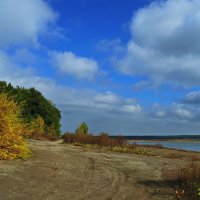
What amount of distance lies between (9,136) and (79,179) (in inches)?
185

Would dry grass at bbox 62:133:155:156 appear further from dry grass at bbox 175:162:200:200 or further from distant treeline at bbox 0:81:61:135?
dry grass at bbox 175:162:200:200

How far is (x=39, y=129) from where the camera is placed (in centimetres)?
4519

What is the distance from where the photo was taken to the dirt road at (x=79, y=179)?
14.4 metres

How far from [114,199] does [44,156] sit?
8784 mm

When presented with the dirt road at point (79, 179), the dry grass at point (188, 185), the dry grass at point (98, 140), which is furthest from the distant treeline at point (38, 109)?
the dry grass at point (188, 185)

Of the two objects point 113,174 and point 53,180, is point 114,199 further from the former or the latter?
point 113,174

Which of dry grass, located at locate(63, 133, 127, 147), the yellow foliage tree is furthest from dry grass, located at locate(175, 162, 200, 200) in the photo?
dry grass, located at locate(63, 133, 127, 147)

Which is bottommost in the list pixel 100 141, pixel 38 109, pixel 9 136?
pixel 9 136

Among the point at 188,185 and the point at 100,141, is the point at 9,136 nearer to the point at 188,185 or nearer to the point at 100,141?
the point at 188,185

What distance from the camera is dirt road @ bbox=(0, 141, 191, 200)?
14383mm

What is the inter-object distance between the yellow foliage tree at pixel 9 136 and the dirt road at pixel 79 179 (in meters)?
0.53

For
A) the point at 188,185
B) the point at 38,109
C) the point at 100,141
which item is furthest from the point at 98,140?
the point at 188,185

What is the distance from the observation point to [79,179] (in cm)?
1703

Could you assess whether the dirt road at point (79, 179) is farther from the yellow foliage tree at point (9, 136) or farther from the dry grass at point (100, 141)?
the dry grass at point (100, 141)
